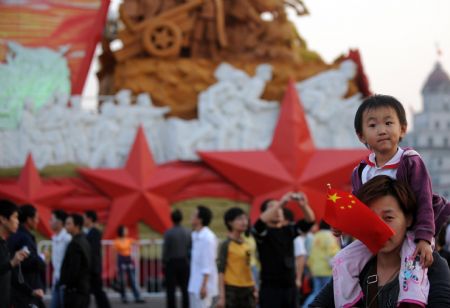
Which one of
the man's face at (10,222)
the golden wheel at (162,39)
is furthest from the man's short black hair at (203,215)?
the golden wheel at (162,39)

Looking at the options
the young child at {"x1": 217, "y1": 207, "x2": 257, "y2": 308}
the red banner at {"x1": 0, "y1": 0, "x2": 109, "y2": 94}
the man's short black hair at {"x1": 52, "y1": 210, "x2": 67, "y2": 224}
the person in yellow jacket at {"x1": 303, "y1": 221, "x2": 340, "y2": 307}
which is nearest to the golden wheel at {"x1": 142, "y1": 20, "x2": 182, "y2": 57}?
the red banner at {"x1": 0, "y1": 0, "x2": 109, "y2": 94}

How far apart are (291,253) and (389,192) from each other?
14.0 ft

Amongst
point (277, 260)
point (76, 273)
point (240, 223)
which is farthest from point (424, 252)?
point (76, 273)

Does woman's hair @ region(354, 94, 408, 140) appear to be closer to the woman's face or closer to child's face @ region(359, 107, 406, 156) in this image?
child's face @ region(359, 107, 406, 156)

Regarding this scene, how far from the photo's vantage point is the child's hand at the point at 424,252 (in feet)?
10.8

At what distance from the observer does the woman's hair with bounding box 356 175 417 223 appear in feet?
11.0

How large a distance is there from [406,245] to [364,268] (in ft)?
0.69

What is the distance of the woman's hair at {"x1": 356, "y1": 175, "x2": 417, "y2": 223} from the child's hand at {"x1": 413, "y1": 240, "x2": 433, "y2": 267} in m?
0.14

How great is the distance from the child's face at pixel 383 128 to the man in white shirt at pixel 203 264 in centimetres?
574

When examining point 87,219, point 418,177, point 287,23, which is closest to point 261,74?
point 287,23

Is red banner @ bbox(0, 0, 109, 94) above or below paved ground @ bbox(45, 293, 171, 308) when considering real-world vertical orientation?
above

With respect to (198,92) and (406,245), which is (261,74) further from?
(406,245)

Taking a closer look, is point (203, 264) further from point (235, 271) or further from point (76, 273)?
point (76, 273)

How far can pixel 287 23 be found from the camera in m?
20.5
